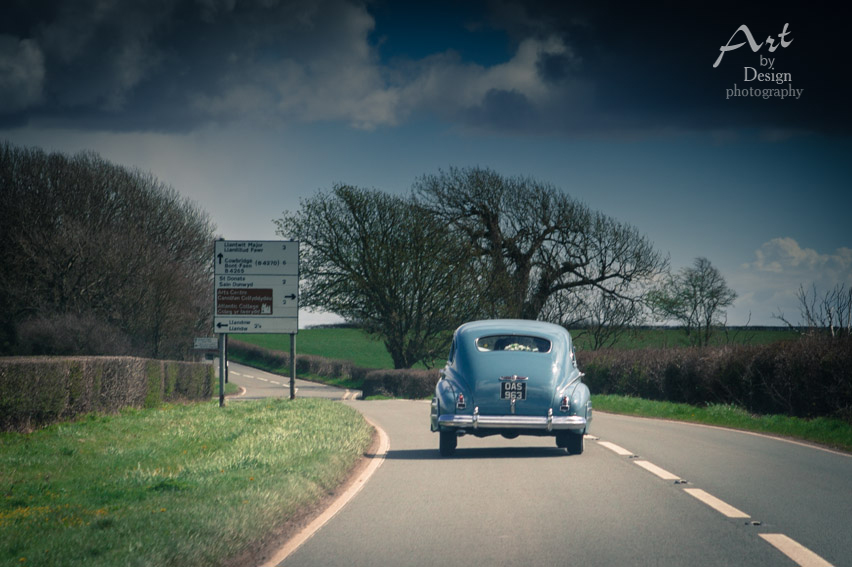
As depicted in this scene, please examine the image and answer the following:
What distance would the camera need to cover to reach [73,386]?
59.7 feet

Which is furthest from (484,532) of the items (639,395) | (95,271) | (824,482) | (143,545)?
(95,271)

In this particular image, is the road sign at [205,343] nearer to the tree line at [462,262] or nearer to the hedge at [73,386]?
the tree line at [462,262]

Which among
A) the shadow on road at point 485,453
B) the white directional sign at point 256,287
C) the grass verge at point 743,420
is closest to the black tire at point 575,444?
the shadow on road at point 485,453

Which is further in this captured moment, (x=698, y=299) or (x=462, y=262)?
(x=698, y=299)

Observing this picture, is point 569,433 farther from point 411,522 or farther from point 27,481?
point 27,481

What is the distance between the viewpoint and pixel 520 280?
49.8 m

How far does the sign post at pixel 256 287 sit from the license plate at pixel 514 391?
12.9 m

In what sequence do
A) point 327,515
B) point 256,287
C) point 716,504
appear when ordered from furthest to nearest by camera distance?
point 256,287
point 716,504
point 327,515

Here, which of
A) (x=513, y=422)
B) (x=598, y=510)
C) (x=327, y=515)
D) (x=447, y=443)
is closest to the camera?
(x=327, y=515)

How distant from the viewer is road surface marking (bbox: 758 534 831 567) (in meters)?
6.35

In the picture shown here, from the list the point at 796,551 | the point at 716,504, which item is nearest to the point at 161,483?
the point at 716,504

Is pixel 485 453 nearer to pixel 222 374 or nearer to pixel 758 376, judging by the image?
pixel 222 374

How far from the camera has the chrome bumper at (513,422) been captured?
12641mm

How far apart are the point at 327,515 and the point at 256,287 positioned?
1712 cm
